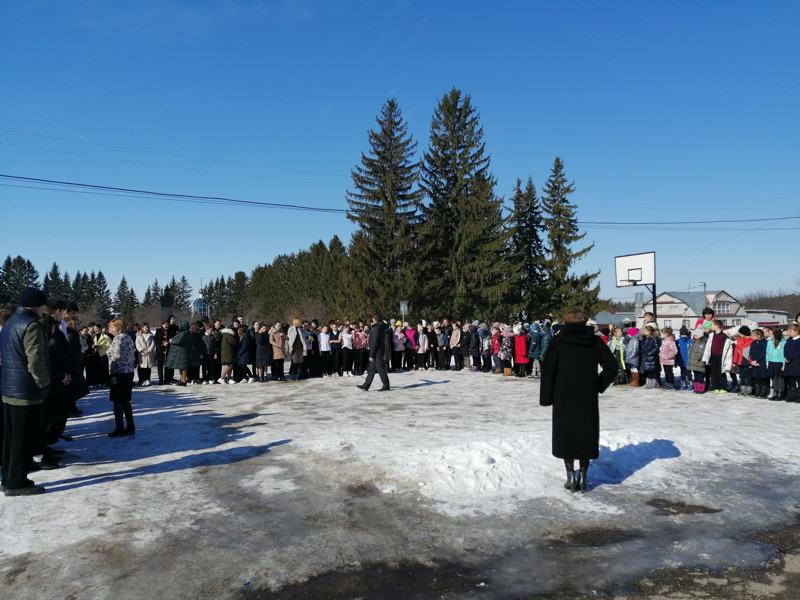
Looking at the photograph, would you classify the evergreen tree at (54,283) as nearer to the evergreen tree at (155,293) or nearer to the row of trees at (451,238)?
the evergreen tree at (155,293)

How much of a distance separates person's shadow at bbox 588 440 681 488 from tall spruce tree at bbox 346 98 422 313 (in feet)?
112

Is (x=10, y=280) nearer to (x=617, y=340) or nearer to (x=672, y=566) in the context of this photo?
(x=617, y=340)

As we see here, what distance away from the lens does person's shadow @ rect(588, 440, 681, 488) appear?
6.73 m

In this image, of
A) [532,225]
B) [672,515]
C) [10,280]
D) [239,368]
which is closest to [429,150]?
[532,225]

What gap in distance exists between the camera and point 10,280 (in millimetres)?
108750

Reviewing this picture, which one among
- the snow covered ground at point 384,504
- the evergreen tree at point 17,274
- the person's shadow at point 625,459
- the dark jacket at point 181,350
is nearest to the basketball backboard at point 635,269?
the snow covered ground at point 384,504

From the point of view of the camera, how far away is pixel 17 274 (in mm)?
110812

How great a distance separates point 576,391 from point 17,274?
128m

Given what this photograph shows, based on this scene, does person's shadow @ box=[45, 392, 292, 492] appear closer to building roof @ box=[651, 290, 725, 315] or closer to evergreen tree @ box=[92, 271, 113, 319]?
building roof @ box=[651, 290, 725, 315]

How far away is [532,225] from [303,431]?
4132 centimetres

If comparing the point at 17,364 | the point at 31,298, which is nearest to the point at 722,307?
the point at 31,298

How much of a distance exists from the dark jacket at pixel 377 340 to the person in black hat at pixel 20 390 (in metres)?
9.13

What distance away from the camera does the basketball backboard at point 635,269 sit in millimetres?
29672

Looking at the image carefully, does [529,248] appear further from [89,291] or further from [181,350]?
[89,291]
